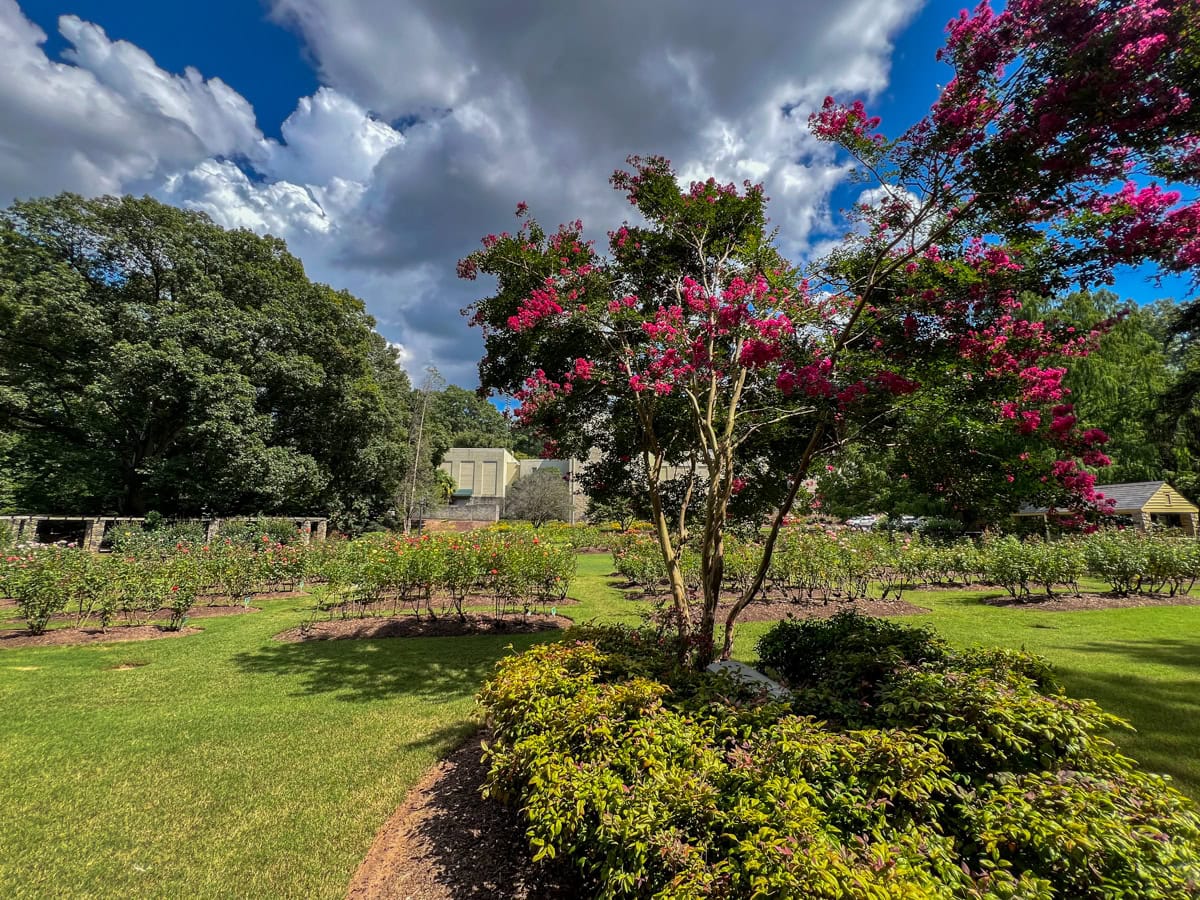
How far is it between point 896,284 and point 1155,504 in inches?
1121

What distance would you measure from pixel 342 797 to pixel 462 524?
3323cm

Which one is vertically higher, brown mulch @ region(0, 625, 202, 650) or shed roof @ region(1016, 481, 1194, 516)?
shed roof @ region(1016, 481, 1194, 516)

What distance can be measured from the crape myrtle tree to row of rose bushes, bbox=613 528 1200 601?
5944mm

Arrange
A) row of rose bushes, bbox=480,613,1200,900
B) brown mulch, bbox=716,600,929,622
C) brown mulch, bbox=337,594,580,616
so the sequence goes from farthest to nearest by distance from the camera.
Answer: brown mulch, bbox=337,594,580,616 < brown mulch, bbox=716,600,929,622 < row of rose bushes, bbox=480,613,1200,900

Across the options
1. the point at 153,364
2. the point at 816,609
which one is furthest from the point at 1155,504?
the point at 153,364

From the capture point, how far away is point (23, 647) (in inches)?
277

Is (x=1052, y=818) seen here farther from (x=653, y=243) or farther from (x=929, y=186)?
(x=653, y=243)

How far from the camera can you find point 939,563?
42.5 ft

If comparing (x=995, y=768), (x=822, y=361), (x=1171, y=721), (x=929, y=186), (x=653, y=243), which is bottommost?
(x=1171, y=721)

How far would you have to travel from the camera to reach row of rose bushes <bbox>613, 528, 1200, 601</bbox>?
10719 mm

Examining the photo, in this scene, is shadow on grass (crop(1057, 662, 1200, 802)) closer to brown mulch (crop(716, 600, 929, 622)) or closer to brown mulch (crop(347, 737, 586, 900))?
brown mulch (crop(716, 600, 929, 622))

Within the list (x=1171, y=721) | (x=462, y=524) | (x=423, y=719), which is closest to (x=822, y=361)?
(x=1171, y=721)

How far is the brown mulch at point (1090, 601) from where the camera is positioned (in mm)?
10164

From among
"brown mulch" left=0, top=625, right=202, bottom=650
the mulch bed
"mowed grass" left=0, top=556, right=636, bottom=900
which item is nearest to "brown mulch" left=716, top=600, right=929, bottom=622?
the mulch bed
